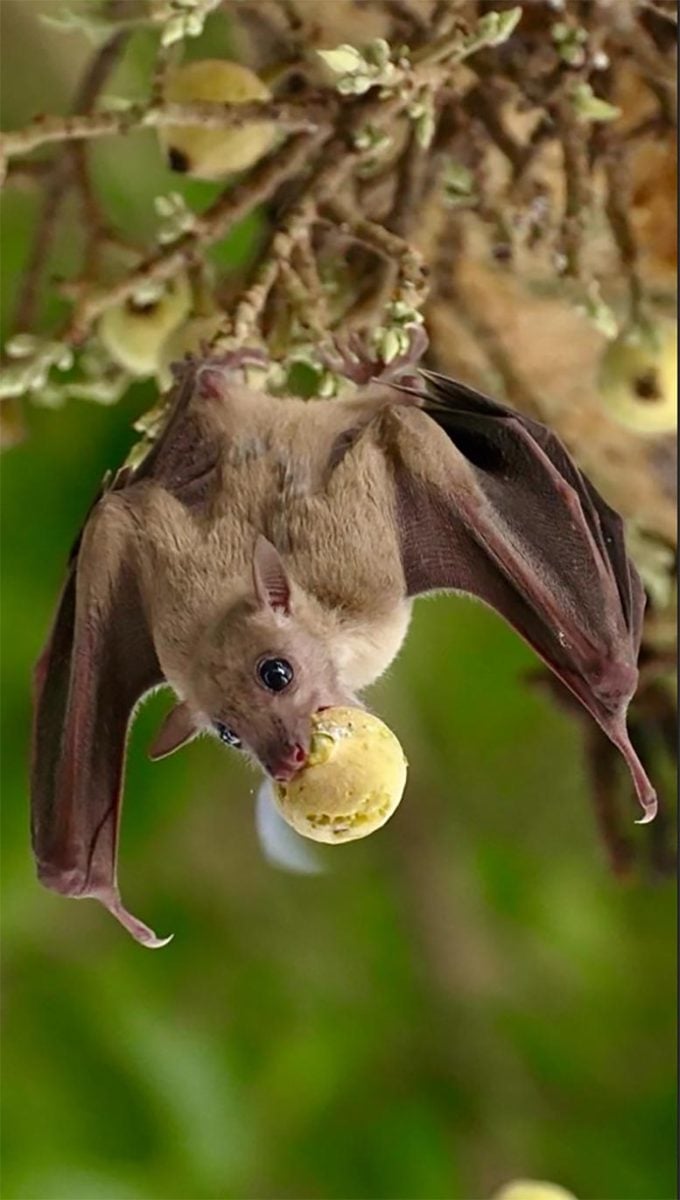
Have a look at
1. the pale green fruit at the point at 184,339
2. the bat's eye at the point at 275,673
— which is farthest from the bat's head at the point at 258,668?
the pale green fruit at the point at 184,339

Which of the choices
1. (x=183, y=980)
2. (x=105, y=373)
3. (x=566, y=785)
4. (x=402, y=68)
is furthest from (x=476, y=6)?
(x=183, y=980)

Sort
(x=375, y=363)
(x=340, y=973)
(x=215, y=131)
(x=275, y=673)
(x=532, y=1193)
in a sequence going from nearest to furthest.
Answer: (x=275, y=673) → (x=375, y=363) → (x=215, y=131) → (x=532, y=1193) → (x=340, y=973)

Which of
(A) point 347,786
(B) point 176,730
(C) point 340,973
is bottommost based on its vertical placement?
(C) point 340,973

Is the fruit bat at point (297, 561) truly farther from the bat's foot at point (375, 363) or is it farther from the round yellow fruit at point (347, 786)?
the round yellow fruit at point (347, 786)

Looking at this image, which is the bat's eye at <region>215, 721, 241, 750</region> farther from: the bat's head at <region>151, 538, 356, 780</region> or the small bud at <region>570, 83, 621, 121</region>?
the small bud at <region>570, 83, 621, 121</region>

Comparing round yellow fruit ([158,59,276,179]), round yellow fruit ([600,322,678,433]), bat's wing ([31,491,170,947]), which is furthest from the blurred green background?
bat's wing ([31,491,170,947])

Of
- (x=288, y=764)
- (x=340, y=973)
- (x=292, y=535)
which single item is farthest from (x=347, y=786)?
(x=340, y=973)

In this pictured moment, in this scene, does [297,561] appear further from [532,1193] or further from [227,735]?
[532,1193]
